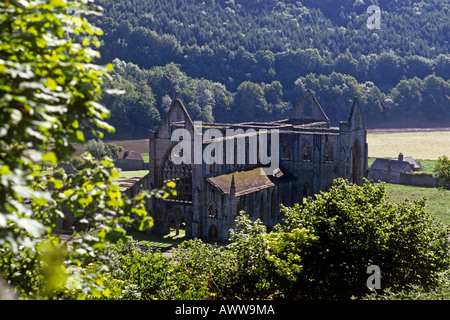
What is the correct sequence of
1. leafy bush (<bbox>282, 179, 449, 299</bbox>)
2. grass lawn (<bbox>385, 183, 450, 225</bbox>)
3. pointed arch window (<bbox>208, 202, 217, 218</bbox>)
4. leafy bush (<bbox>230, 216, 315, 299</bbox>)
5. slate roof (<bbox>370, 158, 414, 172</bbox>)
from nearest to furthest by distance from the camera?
leafy bush (<bbox>230, 216, 315, 299</bbox>)
leafy bush (<bbox>282, 179, 449, 299</bbox>)
pointed arch window (<bbox>208, 202, 217, 218</bbox>)
grass lawn (<bbox>385, 183, 450, 225</bbox>)
slate roof (<bbox>370, 158, 414, 172</bbox>)

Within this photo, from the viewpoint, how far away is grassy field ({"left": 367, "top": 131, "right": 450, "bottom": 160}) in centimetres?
12738

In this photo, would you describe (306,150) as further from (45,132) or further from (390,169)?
(45,132)

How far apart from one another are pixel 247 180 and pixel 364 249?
3243 centimetres

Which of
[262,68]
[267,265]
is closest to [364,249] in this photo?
[267,265]

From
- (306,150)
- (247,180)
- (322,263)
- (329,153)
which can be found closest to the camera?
(322,263)

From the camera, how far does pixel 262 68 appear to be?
181750 millimetres

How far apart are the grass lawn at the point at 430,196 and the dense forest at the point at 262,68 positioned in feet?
219

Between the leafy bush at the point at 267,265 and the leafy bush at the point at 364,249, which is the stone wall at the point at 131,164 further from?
the leafy bush at the point at 267,265

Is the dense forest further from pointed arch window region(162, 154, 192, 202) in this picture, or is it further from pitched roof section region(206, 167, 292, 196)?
pointed arch window region(162, 154, 192, 202)

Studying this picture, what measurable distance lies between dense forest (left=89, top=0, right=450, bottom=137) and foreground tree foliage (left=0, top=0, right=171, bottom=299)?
433 ft

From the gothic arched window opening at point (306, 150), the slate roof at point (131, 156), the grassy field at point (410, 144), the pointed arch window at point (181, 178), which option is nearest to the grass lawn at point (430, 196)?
the gothic arched window opening at point (306, 150)

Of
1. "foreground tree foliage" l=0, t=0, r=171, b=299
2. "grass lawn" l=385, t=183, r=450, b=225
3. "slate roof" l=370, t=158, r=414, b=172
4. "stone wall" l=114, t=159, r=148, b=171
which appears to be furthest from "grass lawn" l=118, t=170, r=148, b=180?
"foreground tree foliage" l=0, t=0, r=171, b=299

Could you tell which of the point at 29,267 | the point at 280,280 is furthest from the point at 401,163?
the point at 29,267

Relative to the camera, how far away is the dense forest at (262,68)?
16038cm
